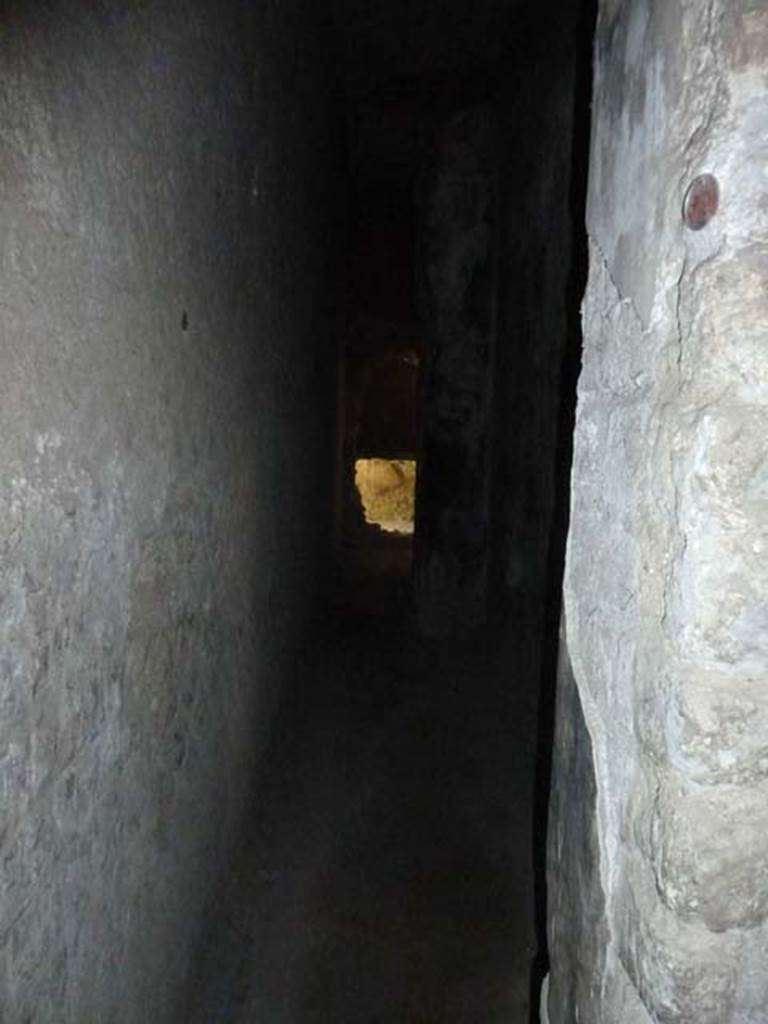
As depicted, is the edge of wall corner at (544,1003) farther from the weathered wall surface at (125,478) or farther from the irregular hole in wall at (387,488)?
the irregular hole in wall at (387,488)

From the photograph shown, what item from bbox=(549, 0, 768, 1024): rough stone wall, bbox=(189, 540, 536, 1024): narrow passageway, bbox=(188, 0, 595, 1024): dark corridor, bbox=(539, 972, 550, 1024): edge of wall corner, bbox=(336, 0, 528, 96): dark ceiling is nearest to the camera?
bbox=(549, 0, 768, 1024): rough stone wall

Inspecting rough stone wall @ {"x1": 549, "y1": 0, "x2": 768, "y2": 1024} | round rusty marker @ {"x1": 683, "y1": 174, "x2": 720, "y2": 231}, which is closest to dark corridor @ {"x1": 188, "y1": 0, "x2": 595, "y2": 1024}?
rough stone wall @ {"x1": 549, "y1": 0, "x2": 768, "y2": 1024}

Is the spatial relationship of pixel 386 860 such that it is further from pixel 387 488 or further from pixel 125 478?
pixel 387 488

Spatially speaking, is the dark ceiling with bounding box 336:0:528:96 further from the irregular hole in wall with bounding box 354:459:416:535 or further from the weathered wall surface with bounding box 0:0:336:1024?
the irregular hole in wall with bounding box 354:459:416:535

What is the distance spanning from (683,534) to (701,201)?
35 cm

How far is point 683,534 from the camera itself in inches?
32.8

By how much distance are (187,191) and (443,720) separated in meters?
2.86

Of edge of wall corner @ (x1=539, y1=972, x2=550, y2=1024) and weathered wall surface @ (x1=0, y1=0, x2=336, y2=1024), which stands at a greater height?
weathered wall surface @ (x1=0, y1=0, x2=336, y2=1024)

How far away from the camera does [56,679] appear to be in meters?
1.30

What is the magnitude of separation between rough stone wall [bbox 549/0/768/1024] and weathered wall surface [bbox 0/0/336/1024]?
2.78ft

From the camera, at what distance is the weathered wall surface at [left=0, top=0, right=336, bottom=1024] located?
1.18 meters

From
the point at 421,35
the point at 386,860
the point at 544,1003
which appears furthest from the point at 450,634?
the point at 544,1003

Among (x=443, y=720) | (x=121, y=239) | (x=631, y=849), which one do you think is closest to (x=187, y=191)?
(x=121, y=239)

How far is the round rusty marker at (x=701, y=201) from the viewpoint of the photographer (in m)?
0.79
